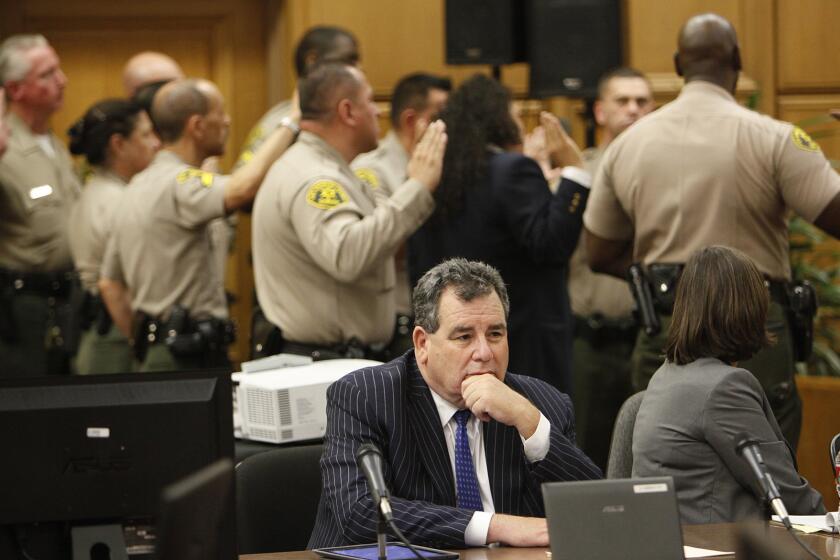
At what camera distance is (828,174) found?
4.08 meters

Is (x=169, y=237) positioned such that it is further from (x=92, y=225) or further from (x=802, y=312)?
(x=802, y=312)

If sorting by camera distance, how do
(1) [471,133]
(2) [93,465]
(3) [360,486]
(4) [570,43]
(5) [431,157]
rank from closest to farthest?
(2) [93,465]
(3) [360,486]
(5) [431,157]
(1) [471,133]
(4) [570,43]

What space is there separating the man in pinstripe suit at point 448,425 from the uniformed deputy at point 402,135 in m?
2.39

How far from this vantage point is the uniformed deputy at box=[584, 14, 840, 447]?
13.5 feet

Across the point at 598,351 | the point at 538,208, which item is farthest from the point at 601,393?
the point at 538,208

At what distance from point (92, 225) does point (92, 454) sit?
11.2ft

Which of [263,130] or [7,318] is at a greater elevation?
[263,130]

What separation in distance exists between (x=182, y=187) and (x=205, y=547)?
3.29 m

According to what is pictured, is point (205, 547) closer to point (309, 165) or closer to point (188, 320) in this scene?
point (309, 165)

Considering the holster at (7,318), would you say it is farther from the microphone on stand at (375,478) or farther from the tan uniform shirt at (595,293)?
the microphone on stand at (375,478)

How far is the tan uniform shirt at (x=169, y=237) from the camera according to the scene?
15.7 feet

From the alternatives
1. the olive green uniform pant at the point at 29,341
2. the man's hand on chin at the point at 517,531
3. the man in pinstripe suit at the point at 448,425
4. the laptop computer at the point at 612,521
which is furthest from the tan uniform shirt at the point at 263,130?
the laptop computer at the point at 612,521

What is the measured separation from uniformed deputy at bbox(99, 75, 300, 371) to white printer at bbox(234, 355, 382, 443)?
112cm

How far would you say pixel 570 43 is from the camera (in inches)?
231
